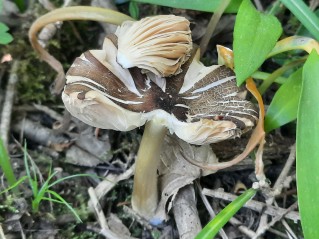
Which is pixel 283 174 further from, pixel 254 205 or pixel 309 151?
pixel 309 151

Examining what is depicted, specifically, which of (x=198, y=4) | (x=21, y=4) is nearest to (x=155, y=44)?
(x=198, y=4)

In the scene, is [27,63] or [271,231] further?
[27,63]

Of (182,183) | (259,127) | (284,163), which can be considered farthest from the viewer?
(284,163)

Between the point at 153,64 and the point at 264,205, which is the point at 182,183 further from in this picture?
the point at 153,64

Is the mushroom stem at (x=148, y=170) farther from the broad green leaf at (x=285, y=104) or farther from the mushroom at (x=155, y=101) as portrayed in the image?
the broad green leaf at (x=285, y=104)

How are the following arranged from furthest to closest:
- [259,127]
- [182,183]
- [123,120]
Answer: [182,183] < [259,127] < [123,120]

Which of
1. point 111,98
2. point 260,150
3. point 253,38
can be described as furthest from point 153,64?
point 260,150

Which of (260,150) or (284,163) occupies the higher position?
(260,150)

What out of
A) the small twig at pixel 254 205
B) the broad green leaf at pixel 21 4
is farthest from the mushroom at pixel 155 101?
the broad green leaf at pixel 21 4

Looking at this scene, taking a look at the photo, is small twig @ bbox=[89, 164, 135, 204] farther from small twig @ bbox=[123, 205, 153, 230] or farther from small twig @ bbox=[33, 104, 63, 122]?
small twig @ bbox=[33, 104, 63, 122]
